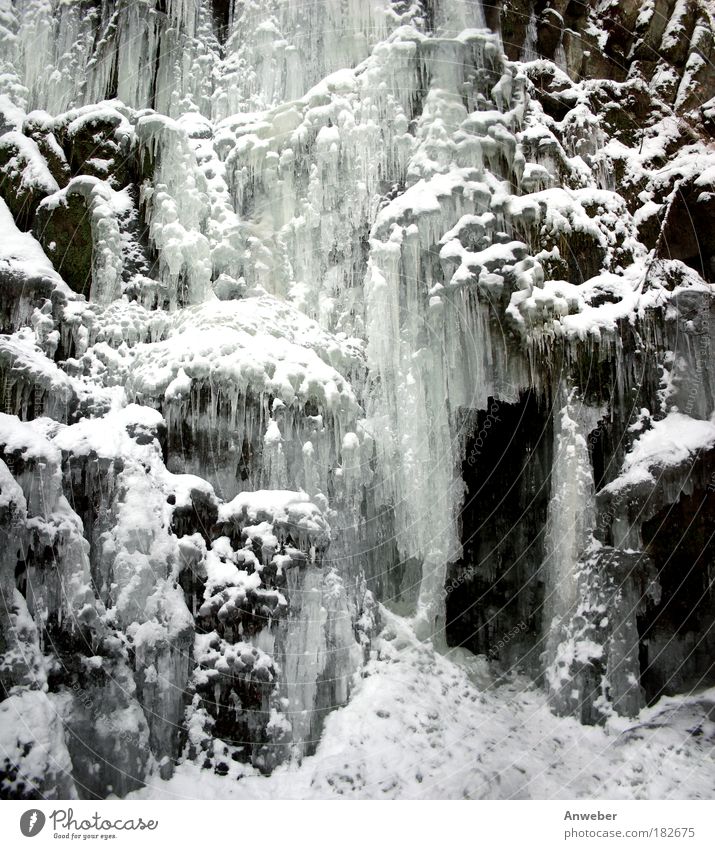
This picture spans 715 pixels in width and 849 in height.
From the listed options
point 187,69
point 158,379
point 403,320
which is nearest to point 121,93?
point 187,69

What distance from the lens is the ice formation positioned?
18.2ft

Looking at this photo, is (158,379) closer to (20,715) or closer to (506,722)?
(20,715)

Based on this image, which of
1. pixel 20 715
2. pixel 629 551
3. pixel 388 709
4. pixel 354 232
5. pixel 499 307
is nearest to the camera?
pixel 20 715

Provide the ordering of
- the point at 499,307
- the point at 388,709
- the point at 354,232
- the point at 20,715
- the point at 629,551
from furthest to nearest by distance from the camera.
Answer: the point at 354,232
the point at 499,307
the point at 629,551
the point at 388,709
the point at 20,715

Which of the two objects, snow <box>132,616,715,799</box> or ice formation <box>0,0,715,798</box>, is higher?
ice formation <box>0,0,715,798</box>

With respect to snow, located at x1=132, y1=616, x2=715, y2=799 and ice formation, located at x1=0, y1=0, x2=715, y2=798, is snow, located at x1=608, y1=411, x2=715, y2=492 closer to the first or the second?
ice formation, located at x1=0, y1=0, x2=715, y2=798

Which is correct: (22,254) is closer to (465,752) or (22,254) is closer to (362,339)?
(362,339)

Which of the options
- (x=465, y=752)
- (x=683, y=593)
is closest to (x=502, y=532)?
(x=683, y=593)

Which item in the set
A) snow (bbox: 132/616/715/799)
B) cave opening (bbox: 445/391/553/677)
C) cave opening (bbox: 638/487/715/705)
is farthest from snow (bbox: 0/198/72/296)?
cave opening (bbox: 638/487/715/705)

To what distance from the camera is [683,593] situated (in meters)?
6.38

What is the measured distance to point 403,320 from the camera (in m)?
6.75

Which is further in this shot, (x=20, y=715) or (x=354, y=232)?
(x=354, y=232)

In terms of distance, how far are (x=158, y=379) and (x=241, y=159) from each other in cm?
257

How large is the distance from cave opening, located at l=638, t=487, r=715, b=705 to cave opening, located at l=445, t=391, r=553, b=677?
1.03 metres
